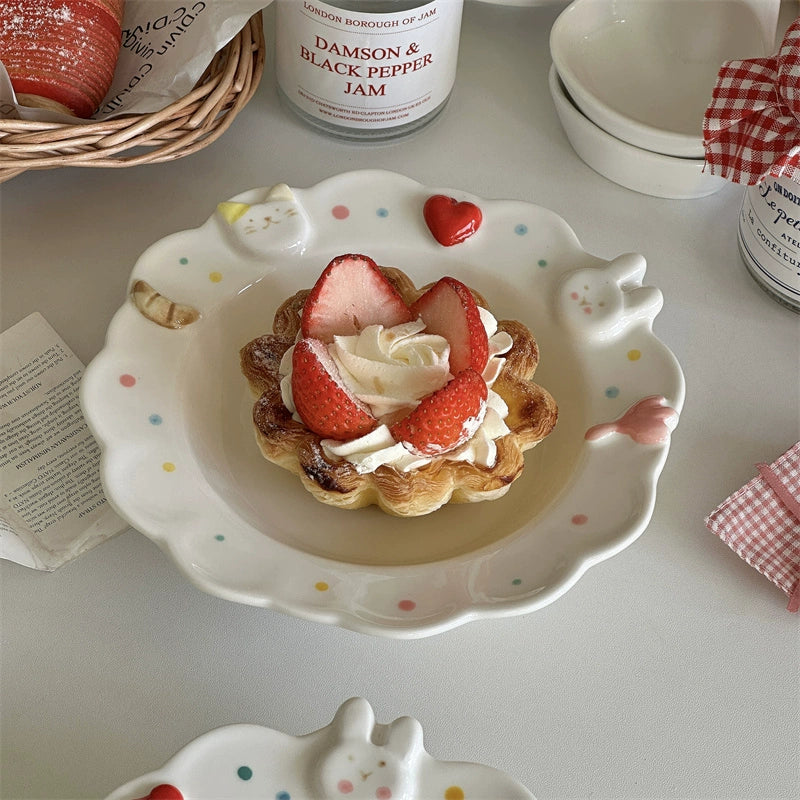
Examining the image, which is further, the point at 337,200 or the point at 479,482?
the point at 337,200

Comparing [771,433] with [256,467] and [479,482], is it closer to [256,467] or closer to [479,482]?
[479,482]

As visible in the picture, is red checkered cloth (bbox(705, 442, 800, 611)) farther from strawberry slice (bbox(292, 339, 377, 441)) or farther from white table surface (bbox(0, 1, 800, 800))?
strawberry slice (bbox(292, 339, 377, 441))

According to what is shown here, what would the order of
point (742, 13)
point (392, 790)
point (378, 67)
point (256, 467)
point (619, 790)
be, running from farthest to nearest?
1. point (742, 13)
2. point (378, 67)
3. point (256, 467)
4. point (619, 790)
5. point (392, 790)

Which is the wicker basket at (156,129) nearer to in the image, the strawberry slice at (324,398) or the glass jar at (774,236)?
the strawberry slice at (324,398)

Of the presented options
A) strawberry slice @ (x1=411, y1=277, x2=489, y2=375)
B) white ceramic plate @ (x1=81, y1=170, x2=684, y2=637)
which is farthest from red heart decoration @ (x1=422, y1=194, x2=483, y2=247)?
strawberry slice @ (x1=411, y1=277, x2=489, y2=375)

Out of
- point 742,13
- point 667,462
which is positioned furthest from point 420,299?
point 742,13

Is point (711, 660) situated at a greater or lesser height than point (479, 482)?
lesser
